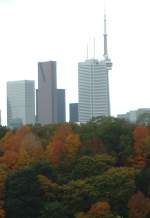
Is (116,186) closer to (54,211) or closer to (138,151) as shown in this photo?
(54,211)

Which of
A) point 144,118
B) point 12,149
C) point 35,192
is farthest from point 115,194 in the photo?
point 144,118

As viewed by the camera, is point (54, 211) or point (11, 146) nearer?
point (54, 211)

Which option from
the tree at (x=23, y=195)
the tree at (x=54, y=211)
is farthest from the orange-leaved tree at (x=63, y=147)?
the tree at (x=54, y=211)

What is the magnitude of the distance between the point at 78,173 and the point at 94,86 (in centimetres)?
13546

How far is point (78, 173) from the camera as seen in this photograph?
5169cm

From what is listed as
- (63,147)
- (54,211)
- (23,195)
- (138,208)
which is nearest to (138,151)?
(63,147)

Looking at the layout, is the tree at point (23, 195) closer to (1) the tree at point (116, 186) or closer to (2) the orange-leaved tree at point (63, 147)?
(1) the tree at point (116, 186)

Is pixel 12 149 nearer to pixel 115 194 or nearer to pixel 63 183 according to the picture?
pixel 63 183

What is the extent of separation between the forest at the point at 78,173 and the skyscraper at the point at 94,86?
11550 cm

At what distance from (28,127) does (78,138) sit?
9811 mm

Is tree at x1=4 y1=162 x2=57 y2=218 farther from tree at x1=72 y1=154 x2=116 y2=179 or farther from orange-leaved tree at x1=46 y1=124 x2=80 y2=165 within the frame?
orange-leaved tree at x1=46 y1=124 x2=80 y2=165

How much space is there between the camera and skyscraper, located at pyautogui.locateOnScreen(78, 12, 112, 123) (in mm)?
178375

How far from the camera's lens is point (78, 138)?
190 ft

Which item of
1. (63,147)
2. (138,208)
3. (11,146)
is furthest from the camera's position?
(11,146)
